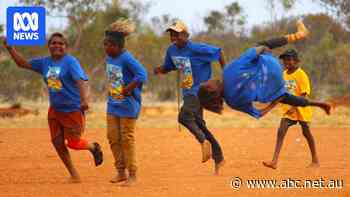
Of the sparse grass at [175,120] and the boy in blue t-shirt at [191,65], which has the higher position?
the boy in blue t-shirt at [191,65]

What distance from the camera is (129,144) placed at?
32.7ft

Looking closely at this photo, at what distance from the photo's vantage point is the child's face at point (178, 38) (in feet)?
34.6

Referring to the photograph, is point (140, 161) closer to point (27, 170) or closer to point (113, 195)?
point (27, 170)

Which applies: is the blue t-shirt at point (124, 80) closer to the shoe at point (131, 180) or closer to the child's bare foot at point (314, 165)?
the shoe at point (131, 180)

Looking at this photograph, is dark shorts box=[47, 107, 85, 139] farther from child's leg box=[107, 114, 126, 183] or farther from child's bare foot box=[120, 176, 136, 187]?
child's bare foot box=[120, 176, 136, 187]

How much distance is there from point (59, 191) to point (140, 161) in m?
3.99

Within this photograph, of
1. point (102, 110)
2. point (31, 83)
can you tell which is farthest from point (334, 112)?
point (31, 83)

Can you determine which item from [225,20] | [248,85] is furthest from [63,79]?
[225,20]

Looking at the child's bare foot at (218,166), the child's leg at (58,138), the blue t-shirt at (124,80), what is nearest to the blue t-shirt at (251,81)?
the blue t-shirt at (124,80)

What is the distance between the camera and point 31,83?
119 feet

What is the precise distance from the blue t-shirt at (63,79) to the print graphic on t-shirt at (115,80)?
0.33 metres

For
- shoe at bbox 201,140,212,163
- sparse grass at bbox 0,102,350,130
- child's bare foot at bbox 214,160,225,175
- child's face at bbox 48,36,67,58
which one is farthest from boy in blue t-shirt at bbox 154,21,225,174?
sparse grass at bbox 0,102,350,130

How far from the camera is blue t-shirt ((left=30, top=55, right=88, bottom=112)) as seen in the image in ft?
32.6

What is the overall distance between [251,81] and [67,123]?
2737mm
